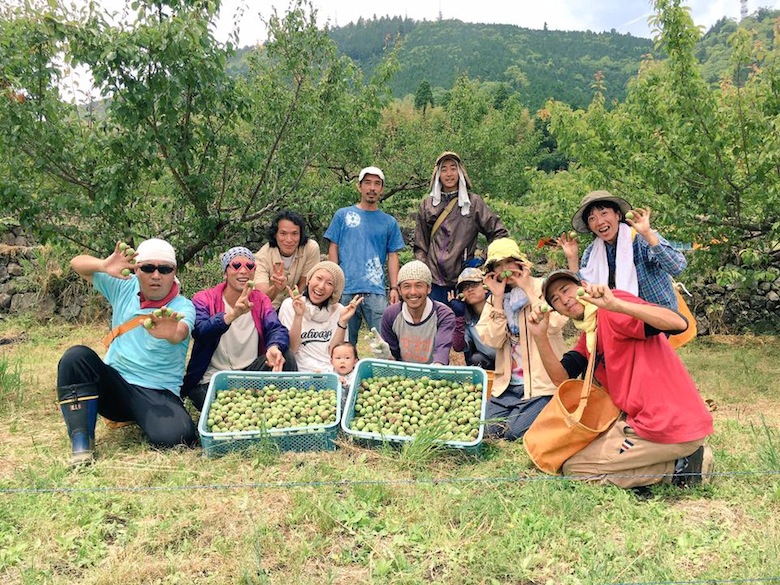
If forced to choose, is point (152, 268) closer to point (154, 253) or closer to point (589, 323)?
point (154, 253)

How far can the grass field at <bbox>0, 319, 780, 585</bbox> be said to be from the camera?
266 cm

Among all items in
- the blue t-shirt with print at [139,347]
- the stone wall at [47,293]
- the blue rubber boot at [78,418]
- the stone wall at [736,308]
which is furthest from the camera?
the stone wall at [736,308]

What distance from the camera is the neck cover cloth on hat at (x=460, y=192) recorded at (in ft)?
17.7

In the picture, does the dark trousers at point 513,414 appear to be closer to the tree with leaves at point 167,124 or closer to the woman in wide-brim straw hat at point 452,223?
the woman in wide-brim straw hat at point 452,223

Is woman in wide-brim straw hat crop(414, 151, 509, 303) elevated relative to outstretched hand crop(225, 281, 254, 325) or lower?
elevated

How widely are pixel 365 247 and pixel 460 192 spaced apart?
1.02 metres

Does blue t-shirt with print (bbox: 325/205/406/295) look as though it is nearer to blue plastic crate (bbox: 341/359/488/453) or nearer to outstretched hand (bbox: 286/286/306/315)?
outstretched hand (bbox: 286/286/306/315)

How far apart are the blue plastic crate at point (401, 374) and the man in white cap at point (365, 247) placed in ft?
3.49

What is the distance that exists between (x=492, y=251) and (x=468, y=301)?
27.5 inches

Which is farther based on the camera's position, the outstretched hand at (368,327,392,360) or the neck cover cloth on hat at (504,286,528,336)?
the outstretched hand at (368,327,392,360)

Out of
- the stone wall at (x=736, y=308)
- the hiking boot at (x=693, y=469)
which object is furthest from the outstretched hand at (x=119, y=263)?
the stone wall at (x=736, y=308)

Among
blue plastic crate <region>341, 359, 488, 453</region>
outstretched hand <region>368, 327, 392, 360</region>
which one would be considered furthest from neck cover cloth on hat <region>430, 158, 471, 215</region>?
blue plastic crate <region>341, 359, 488, 453</region>

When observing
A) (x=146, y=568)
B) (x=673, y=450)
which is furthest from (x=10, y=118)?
(x=673, y=450)

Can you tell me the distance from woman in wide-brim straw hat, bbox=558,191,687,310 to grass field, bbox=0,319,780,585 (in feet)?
4.02
